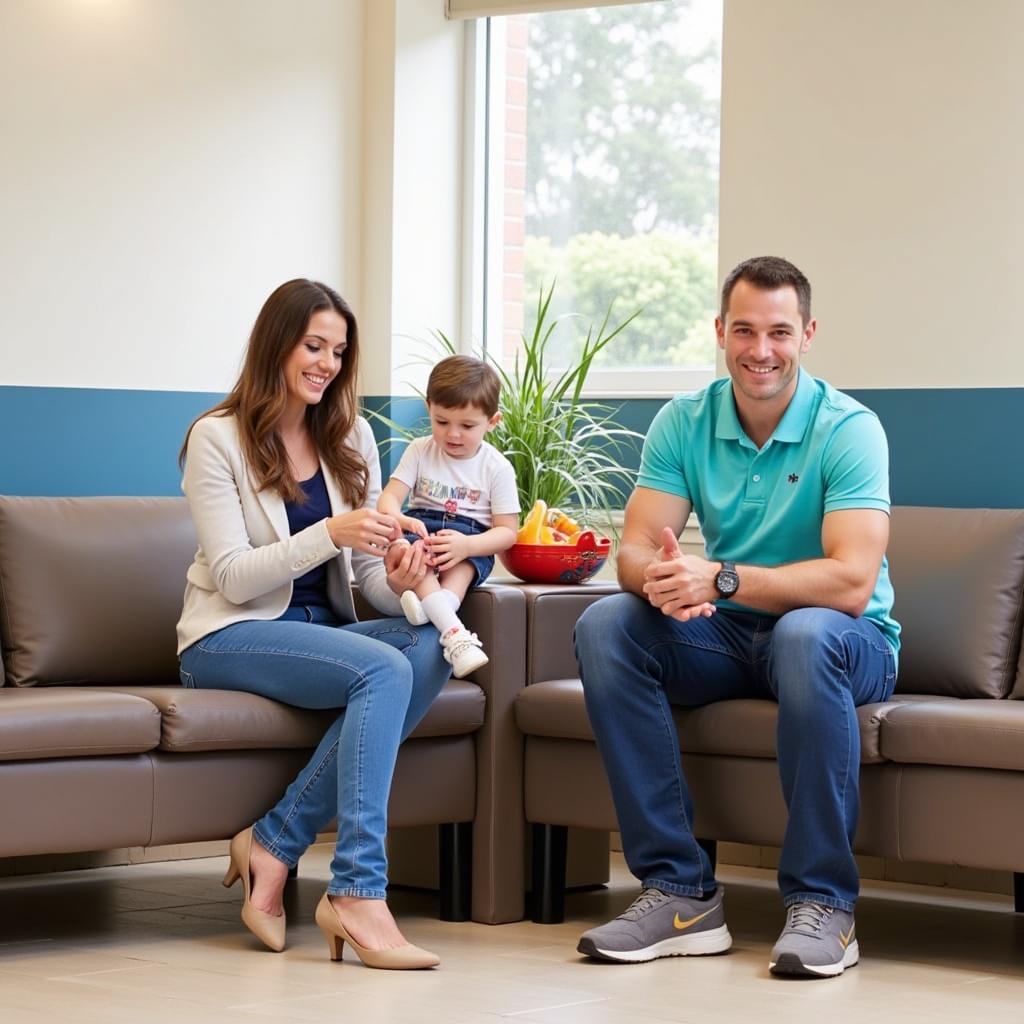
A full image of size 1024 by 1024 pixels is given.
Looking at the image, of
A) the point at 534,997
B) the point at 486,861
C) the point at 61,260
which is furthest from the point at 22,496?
the point at 534,997

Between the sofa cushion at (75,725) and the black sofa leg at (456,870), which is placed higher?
the sofa cushion at (75,725)

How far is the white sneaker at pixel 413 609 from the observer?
340 centimetres

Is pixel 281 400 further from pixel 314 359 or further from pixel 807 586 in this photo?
pixel 807 586

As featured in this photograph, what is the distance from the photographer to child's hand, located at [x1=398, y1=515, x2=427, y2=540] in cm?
339

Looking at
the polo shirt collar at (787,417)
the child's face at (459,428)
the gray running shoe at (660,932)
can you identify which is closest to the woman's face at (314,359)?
the child's face at (459,428)

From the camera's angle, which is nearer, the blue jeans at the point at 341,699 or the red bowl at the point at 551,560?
the blue jeans at the point at 341,699

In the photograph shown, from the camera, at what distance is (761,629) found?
330cm

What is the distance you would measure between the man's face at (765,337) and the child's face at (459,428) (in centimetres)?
56

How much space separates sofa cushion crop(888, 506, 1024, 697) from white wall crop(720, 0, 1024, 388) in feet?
1.59

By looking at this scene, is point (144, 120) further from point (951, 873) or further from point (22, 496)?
point (951, 873)

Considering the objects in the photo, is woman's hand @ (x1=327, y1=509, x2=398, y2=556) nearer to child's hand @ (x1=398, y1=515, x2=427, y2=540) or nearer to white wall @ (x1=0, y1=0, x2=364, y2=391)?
child's hand @ (x1=398, y1=515, x2=427, y2=540)

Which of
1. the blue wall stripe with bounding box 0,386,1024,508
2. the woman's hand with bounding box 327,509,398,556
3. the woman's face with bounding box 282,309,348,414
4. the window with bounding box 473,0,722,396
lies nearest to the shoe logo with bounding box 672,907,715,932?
the woman's hand with bounding box 327,509,398,556

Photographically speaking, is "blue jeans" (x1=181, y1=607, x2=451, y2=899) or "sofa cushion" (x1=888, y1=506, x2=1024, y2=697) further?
"sofa cushion" (x1=888, y1=506, x2=1024, y2=697)

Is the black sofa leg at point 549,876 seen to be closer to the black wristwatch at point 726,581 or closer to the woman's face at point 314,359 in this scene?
the black wristwatch at point 726,581
